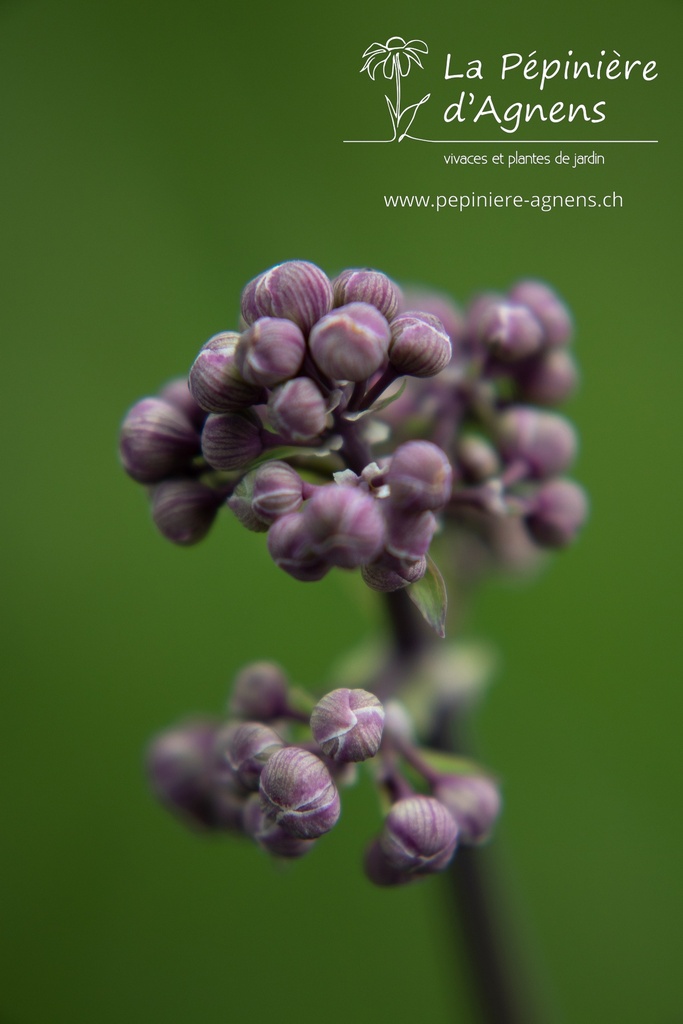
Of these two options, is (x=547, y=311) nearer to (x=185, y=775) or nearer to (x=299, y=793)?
(x=299, y=793)

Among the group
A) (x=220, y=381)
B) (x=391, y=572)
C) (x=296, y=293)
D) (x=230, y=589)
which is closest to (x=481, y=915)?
(x=391, y=572)

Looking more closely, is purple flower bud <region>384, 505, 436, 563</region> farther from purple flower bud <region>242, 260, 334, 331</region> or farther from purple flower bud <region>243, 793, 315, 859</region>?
purple flower bud <region>243, 793, 315, 859</region>

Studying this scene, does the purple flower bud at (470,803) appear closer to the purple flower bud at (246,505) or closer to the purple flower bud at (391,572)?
the purple flower bud at (391,572)

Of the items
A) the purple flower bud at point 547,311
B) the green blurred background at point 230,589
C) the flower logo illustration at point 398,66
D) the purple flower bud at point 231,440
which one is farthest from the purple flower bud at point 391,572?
the green blurred background at point 230,589

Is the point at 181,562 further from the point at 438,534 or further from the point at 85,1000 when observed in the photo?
the point at 438,534

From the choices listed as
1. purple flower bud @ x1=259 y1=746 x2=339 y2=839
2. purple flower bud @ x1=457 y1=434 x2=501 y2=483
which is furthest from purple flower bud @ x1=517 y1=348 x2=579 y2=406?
purple flower bud @ x1=259 y1=746 x2=339 y2=839
